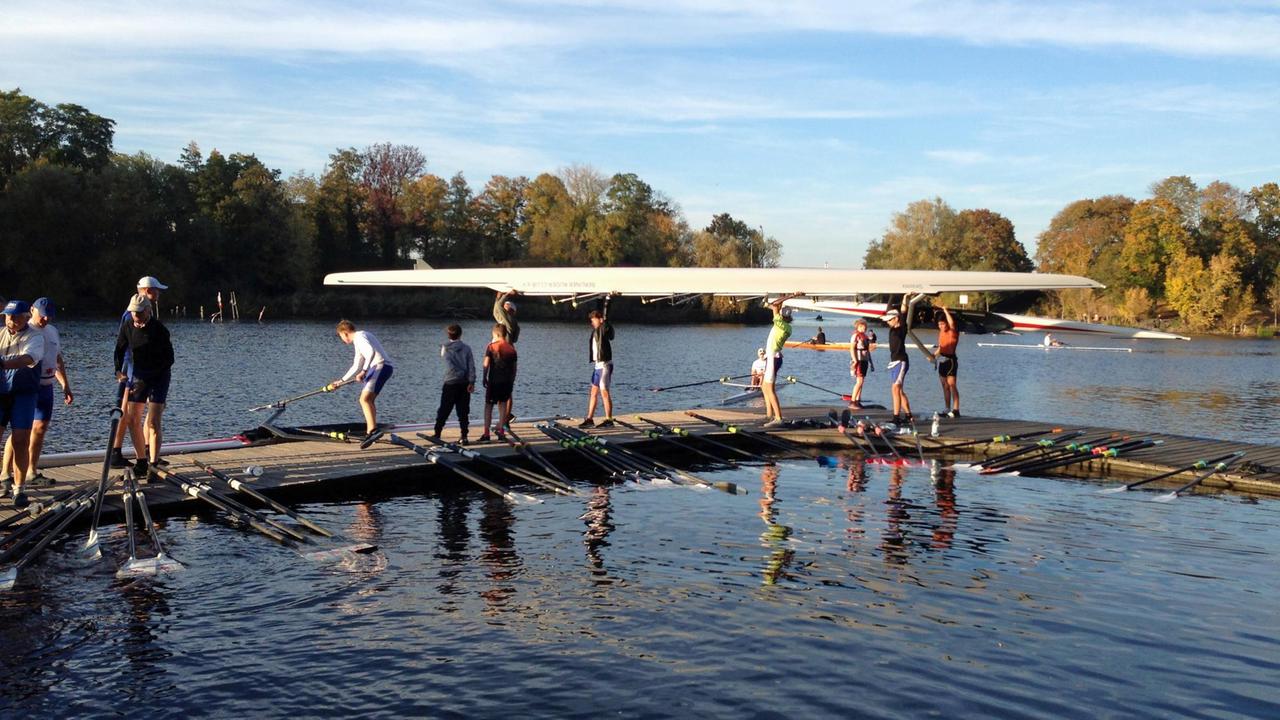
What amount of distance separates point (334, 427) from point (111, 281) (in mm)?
66326

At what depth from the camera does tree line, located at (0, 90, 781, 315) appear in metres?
71.1

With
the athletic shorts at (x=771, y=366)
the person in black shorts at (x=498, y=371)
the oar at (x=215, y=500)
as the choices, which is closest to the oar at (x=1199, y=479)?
the athletic shorts at (x=771, y=366)

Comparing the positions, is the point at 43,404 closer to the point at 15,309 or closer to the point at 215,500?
the point at 15,309

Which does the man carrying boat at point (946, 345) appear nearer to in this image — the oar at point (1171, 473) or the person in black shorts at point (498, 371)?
the oar at point (1171, 473)

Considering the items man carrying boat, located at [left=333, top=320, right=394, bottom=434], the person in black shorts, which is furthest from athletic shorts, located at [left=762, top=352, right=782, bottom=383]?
man carrying boat, located at [left=333, top=320, right=394, bottom=434]

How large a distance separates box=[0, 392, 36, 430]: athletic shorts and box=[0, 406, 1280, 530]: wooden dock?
836 millimetres

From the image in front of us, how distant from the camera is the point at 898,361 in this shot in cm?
1772

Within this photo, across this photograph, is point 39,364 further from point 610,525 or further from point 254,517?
point 610,525

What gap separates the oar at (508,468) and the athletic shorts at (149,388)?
3759 mm

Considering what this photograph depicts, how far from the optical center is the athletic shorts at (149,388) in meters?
11.3

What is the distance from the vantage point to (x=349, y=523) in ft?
38.6

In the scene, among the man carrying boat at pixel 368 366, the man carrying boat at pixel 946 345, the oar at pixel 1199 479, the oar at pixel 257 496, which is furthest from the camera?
the man carrying boat at pixel 946 345

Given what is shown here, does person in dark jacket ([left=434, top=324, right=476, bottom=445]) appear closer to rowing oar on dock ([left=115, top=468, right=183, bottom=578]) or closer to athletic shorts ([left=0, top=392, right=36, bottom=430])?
rowing oar on dock ([left=115, top=468, right=183, bottom=578])

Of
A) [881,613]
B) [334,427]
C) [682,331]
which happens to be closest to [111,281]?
[682,331]
